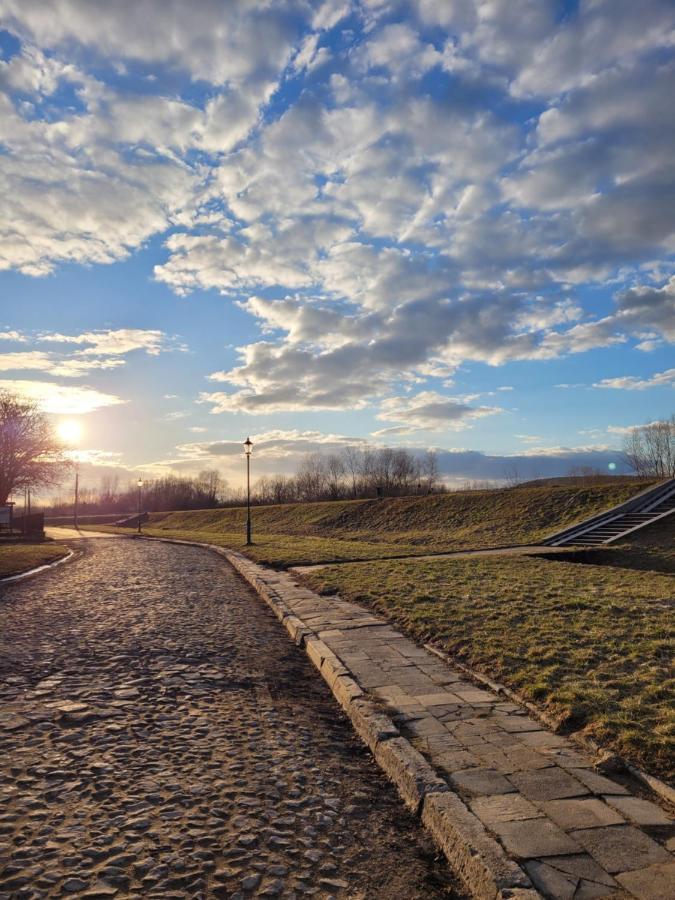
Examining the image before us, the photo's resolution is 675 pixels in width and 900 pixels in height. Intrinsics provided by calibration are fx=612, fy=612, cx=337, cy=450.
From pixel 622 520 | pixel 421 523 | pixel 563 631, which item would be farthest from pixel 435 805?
pixel 421 523

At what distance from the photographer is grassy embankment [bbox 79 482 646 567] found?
22547 millimetres

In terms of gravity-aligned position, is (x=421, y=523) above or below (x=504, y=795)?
above

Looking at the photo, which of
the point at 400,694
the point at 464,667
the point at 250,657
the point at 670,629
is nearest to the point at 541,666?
the point at 464,667

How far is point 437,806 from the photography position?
3.41 meters

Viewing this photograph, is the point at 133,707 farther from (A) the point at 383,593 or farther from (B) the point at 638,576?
(B) the point at 638,576

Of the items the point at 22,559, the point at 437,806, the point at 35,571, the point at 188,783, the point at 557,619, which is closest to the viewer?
the point at 437,806

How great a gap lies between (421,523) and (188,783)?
103ft

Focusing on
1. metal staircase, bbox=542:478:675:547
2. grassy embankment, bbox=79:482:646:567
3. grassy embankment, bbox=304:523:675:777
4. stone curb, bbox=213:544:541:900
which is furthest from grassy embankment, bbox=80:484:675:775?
stone curb, bbox=213:544:541:900

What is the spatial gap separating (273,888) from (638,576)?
1310 centimetres

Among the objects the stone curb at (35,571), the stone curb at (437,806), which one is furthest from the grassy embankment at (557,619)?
the stone curb at (35,571)

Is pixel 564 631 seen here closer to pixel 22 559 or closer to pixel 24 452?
pixel 22 559

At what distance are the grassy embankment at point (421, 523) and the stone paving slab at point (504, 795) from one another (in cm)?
1247

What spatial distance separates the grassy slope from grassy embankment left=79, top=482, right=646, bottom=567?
6.56 metres

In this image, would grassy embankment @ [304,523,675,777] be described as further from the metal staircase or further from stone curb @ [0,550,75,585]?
the metal staircase
